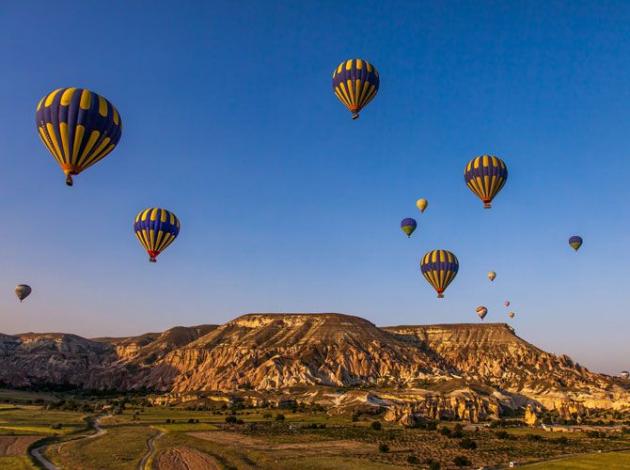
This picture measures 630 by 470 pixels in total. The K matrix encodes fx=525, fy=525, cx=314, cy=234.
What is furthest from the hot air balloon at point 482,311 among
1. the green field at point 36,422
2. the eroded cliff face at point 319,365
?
the green field at point 36,422

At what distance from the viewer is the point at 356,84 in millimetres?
52562

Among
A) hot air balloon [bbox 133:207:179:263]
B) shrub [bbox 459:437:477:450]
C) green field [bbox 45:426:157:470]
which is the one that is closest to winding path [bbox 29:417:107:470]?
green field [bbox 45:426:157:470]

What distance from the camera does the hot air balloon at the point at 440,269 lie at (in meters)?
65.0

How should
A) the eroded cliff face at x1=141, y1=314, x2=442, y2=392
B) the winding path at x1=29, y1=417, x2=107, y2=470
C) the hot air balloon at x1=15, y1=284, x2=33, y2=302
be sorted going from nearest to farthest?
the winding path at x1=29, y1=417, x2=107, y2=470
the hot air balloon at x1=15, y1=284, x2=33, y2=302
the eroded cliff face at x1=141, y1=314, x2=442, y2=392

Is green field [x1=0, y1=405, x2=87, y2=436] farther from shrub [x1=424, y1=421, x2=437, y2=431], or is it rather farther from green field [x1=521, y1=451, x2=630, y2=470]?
green field [x1=521, y1=451, x2=630, y2=470]

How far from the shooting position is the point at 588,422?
85.9m

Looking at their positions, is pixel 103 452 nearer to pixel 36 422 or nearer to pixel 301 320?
pixel 36 422

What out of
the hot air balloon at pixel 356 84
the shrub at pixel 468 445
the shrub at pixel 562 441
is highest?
the hot air balloon at pixel 356 84

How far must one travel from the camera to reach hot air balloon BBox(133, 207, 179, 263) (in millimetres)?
53062

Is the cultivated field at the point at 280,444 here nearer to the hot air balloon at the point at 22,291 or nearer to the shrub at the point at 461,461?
the shrub at the point at 461,461

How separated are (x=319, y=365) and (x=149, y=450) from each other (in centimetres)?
10562

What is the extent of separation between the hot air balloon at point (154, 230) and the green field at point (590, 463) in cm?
3898

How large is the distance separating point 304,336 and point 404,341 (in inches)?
1694

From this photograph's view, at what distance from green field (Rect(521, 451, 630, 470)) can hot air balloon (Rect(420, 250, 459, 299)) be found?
23268 millimetres
